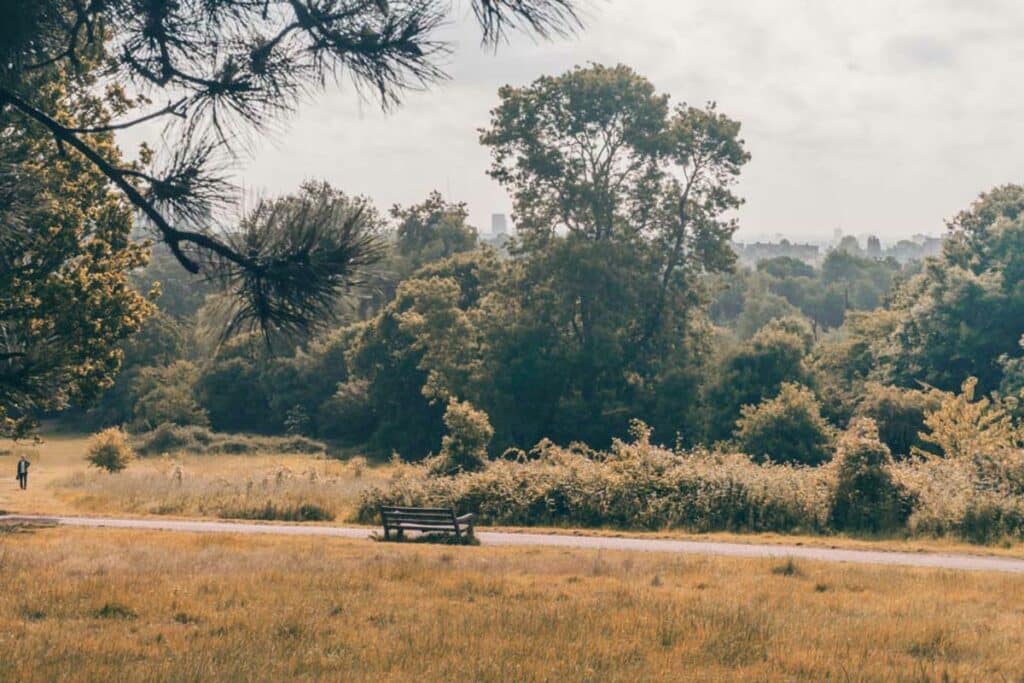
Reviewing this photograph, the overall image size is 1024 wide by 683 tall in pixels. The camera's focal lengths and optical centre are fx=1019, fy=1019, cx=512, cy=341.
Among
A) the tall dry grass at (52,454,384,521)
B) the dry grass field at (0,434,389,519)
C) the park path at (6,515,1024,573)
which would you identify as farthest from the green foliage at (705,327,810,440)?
the park path at (6,515,1024,573)

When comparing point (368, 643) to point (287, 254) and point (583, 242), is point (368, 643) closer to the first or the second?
point (287, 254)

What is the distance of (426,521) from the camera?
19.5m

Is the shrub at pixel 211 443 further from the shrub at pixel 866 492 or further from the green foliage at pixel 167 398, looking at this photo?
the shrub at pixel 866 492

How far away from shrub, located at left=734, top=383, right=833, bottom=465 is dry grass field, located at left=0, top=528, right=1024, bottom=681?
29.0m

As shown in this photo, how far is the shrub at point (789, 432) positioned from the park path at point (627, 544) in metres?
23.4

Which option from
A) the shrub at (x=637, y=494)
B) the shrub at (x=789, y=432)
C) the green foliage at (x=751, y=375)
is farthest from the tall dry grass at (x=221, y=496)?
the green foliage at (x=751, y=375)

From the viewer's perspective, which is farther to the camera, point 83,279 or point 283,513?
point 283,513

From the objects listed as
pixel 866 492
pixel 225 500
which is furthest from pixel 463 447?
pixel 866 492

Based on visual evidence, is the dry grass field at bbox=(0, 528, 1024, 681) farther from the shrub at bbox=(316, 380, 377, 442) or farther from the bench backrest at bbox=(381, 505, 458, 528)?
the shrub at bbox=(316, 380, 377, 442)

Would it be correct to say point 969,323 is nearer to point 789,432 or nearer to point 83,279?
point 789,432

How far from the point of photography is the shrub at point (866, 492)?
21.3 metres

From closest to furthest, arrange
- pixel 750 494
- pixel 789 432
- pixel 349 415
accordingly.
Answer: pixel 750 494
pixel 789 432
pixel 349 415

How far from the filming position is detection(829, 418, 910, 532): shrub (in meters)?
21.3

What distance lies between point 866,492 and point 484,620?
1468 centimetres
